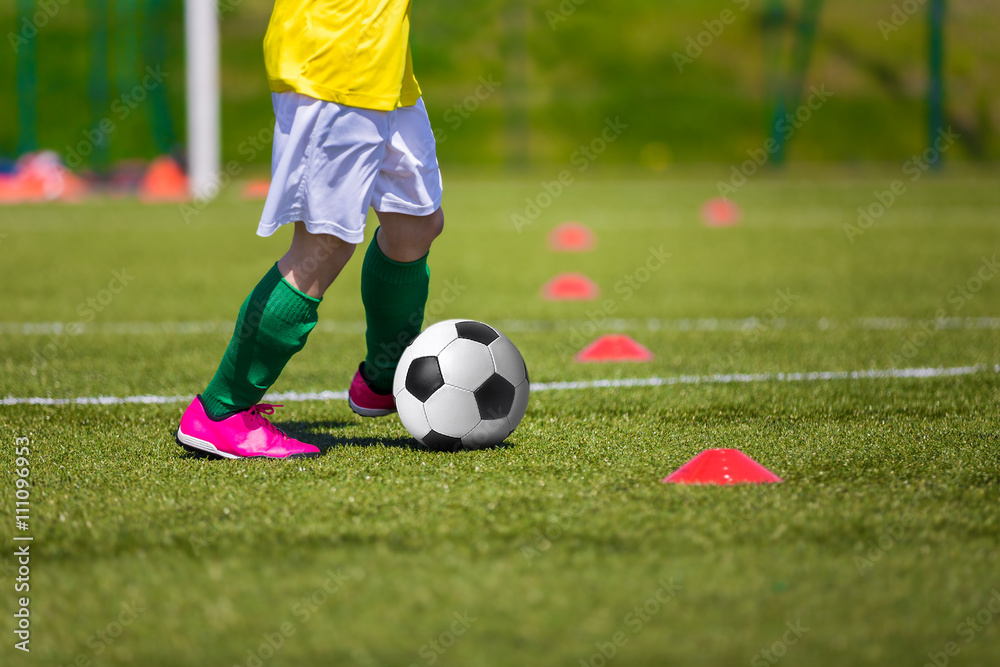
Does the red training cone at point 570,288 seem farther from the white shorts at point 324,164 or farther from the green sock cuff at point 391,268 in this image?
the white shorts at point 324,164

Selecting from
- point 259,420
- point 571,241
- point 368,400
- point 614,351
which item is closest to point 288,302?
point 259,420

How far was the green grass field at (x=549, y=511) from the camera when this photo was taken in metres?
1.83

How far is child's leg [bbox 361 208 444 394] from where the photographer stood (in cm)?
321

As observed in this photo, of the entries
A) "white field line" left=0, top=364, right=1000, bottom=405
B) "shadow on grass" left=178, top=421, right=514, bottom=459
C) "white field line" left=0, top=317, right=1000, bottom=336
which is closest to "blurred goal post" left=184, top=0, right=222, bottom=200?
"white field line" left=0, top=317, right=1000, bottom=336

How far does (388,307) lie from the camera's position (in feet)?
10.9

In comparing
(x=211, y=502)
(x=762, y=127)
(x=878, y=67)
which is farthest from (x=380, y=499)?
(x=878, y=67)

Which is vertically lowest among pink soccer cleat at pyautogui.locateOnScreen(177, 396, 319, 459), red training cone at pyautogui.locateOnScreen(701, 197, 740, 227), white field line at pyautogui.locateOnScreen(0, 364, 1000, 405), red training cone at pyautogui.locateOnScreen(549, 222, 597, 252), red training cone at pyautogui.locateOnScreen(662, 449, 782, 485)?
red training cone at pyautogui.locateOnScreen(701, 197, 740, 227)

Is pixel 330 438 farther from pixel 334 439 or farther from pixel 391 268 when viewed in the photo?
pixel 391 268

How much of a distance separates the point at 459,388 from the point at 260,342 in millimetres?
533

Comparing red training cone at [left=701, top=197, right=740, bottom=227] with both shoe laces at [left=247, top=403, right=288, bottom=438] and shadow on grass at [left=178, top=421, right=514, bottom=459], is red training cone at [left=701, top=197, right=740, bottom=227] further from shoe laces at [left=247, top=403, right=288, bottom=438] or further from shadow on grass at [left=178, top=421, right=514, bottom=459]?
shoe laces at [left=247, top=403, right=288, bottom=438]

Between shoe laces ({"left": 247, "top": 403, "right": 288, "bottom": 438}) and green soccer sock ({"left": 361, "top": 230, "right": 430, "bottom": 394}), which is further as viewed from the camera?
green soccer sock ({"left": 361, "top": 230, "right": 430, "bottom": 394})

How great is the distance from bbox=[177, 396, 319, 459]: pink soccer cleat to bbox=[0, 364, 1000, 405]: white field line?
0.85 metres

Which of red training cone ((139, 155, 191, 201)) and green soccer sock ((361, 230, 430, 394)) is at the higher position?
green soccer sock ((361, 230, 430, 394))

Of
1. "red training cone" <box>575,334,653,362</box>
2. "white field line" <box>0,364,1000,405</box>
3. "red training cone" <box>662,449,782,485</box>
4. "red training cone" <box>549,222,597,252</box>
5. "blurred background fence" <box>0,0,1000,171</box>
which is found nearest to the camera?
"red training cone" <box>662,449,782,485</box>
